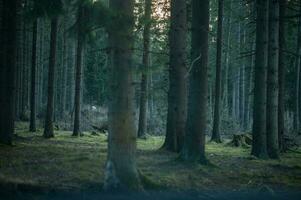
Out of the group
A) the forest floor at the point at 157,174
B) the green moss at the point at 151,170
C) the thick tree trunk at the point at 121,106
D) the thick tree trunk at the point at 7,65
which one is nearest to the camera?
the thick tree trunk at the point at 121,106

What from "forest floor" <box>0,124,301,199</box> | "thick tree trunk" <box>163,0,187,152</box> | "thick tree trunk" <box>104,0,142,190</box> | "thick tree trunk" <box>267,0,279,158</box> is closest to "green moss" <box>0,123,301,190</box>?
"forest floor" <box>0,124,301,199</box>

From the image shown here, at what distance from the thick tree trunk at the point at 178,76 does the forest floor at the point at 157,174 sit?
0.96 metres

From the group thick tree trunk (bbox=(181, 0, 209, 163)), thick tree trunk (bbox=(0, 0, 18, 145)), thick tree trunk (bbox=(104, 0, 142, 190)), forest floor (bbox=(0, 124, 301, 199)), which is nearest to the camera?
thick tree trunk (bbox=(104, 0, 142, 190))

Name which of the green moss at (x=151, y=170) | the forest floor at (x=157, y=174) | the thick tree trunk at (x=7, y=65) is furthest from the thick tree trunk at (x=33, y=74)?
the forest floor at (x=157, y=174)

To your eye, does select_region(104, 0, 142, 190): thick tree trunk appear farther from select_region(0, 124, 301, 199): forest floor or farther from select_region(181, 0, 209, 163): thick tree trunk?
select_region(181, 0, 209, 163): thick tree trunk

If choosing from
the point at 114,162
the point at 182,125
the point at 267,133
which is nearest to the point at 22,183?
the point at 114,162

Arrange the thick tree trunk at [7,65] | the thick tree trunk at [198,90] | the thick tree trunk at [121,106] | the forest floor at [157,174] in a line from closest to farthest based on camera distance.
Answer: the thick tree trunk at [121,106], the forest floor at [157,174], the thick tree trunk at [198,90], the thick tree trunk at [7,65]

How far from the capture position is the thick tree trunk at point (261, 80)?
18250mm

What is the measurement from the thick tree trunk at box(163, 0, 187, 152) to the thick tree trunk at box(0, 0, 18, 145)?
18.6 ft

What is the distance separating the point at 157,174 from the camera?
12.9 meters

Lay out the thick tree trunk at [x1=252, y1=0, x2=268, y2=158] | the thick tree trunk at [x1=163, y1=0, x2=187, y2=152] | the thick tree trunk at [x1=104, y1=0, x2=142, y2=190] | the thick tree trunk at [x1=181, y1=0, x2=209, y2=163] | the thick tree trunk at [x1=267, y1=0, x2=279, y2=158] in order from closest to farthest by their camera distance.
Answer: the thick tree trunk at [x1=104, y1=0, x2=142, y2=190] < the thick tree trunk at [x1=181, y1=0, x2=209, y2=163] < the thick tree trunk at [x1=163, y1=0, x2=187, y2=152] < the thick tree trunk at [x1=252, y1=0, x2=268, y2=158] < the thick tree trunk at [x1=267, y1=0, x2=279, y2=158]

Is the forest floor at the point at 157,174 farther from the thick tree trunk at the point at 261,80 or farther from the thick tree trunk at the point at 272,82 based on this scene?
the thick tree trunk at the point at 272,82

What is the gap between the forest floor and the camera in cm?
1089

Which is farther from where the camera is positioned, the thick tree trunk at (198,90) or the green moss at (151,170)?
the thick tree trunk at (198,90)
